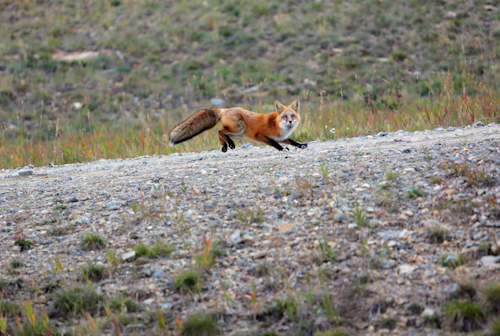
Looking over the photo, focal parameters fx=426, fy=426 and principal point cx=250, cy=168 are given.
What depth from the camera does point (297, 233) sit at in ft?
13.2

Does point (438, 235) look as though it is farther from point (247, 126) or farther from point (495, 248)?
point (247, 126)

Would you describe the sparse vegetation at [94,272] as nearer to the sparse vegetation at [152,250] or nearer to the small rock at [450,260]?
the sparse vegetation at [152,250]

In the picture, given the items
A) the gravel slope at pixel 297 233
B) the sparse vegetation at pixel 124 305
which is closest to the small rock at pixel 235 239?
the gravel slope at pixel 297 233

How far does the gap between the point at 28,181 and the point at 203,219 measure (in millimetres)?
3988

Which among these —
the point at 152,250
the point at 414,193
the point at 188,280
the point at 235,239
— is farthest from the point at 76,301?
the point at 414,193

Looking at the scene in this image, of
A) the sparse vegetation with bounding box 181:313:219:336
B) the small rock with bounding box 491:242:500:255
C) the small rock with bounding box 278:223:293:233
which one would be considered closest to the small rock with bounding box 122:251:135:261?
the sparse vegetation with bounding box 181:313:219:336

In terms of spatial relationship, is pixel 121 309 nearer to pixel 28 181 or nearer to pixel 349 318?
pixel 349 318

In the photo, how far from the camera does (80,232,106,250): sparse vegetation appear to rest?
13.8 ft

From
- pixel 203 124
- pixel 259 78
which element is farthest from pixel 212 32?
pixel 203 124

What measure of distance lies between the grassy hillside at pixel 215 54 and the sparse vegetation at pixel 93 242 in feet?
36.0

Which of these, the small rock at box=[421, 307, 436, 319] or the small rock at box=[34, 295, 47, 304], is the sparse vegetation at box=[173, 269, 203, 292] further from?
the small rock at box=[421, 307, 436, 319]

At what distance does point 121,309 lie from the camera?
337 centimetres

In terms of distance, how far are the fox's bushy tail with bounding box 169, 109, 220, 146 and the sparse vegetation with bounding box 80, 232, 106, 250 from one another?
10.4 ft

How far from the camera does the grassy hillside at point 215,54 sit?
57.5ft
